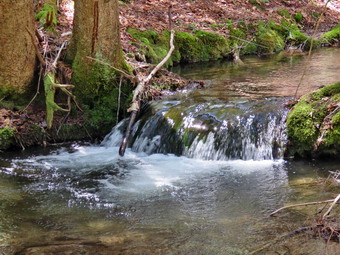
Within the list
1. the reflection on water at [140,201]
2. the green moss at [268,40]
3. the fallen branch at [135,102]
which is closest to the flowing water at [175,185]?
the reflection on water at [140,201]

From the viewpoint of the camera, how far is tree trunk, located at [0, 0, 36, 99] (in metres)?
7.34

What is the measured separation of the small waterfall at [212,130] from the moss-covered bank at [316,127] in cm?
20

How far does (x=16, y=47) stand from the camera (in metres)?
7.54

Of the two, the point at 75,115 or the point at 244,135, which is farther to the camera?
the point at 75,115

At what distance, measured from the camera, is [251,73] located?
38.6 ft

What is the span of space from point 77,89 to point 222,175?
10.8 feet

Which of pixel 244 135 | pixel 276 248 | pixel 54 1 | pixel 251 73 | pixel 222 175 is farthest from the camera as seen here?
pixel 251 73

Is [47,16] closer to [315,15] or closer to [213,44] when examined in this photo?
[213,44]

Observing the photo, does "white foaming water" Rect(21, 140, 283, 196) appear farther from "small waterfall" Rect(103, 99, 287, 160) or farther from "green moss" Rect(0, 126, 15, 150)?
"green moss" Rect(0, 126, 15, 150)

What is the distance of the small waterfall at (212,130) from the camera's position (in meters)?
7.13

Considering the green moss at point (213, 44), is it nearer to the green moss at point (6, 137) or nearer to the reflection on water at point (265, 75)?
the reflection on water at point (265, 75)

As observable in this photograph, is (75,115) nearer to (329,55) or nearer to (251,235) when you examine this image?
(251,235)

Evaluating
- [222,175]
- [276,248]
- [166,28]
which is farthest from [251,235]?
[166,28]

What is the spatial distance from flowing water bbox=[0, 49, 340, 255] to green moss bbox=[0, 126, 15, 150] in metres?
0.21
